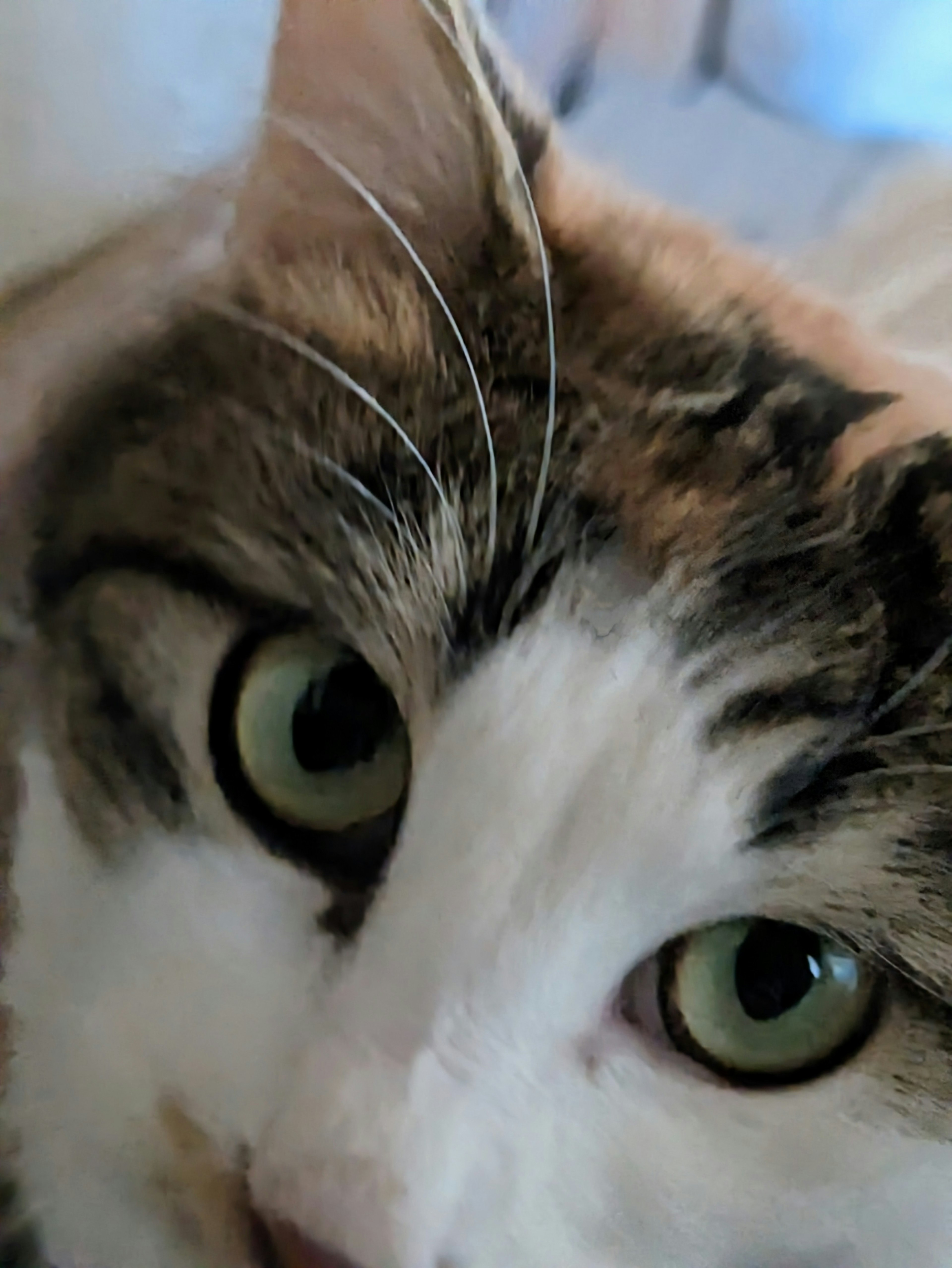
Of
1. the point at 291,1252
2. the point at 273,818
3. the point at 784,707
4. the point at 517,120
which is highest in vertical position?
the point at 517,120

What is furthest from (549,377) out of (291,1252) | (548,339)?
(291,1252)

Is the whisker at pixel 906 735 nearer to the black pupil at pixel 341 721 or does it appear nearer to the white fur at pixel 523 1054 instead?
the white fur at pixel 523 1054

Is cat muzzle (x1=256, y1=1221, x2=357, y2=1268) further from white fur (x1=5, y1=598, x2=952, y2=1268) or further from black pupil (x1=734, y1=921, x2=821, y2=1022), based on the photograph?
black pupil (x1=734, y1=921, x2=821, y2=1022)

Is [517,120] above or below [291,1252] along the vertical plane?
above

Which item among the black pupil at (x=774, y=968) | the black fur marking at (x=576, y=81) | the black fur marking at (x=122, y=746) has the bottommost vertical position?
the black fur marking at (x=122, y=746)

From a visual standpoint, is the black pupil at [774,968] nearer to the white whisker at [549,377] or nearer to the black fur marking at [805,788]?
the black fur marking at [805,788]

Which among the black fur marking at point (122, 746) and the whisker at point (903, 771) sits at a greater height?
the whisker at point (903, 771)

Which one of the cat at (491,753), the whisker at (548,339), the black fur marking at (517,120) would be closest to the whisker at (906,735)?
the cat at (491,753)

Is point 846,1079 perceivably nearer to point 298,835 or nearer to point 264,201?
A: point 298,835

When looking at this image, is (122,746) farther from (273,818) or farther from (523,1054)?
(523,1054)
